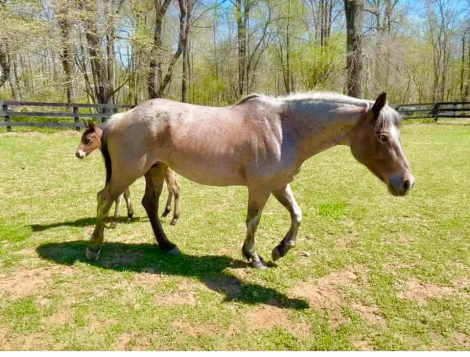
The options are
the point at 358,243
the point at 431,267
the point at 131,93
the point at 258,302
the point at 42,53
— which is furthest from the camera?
the point at 131,93

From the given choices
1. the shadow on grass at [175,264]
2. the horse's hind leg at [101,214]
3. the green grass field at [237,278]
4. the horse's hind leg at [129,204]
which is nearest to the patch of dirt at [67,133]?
the green grass field at [237,278]

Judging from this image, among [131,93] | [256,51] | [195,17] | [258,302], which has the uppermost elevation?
[195,17]

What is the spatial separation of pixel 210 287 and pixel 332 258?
1.54 metres

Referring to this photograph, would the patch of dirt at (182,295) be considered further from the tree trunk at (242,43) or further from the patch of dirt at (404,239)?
the tree trunk at (242,43)

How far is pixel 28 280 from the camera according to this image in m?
3.17

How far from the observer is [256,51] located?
2628 centimetres

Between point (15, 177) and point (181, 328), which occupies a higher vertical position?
point (15, 177)

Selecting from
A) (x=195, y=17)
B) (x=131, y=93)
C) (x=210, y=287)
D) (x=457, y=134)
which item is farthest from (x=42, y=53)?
(x=457, y=134)

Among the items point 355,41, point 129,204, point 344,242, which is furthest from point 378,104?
point 355,41

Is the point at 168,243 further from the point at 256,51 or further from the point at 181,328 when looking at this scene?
the point at 256,51

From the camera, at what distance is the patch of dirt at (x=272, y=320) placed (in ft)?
8.28

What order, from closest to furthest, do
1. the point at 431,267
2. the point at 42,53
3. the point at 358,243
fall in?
the point at 431,267, the point at 358,243, the point at 42,53

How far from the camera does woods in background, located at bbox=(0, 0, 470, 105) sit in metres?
15.3

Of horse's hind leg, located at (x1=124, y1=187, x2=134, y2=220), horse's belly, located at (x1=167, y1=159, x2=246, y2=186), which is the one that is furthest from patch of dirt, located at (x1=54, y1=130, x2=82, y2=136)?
horse's belly, located at (x1=167, y1=159, x2=246, y2=186)
